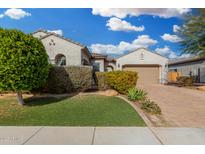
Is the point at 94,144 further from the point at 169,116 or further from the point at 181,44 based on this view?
the point at 181,44

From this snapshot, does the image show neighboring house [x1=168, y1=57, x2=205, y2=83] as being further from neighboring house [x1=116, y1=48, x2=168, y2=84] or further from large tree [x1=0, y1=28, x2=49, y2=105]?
large tree [x1=0, y1=28, x2=49, y2=105]

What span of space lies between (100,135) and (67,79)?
715 cm

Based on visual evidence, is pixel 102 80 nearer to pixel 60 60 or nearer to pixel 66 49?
pixel 66 49

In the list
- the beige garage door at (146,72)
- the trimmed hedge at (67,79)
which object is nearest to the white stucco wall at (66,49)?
the trimmed hedge at (67,79)

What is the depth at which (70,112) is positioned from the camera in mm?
8562

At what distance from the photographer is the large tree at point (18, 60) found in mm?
8961

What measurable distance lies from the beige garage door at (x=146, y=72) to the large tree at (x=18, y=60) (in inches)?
704

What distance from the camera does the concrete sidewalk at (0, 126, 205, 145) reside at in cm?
555

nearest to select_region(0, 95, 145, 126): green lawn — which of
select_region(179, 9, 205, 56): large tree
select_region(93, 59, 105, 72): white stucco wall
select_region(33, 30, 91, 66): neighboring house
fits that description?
select_region(33, 30, 91, 66): neighboring house

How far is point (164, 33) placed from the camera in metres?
19.8

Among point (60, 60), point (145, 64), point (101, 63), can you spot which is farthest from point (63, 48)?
point (145, 64)

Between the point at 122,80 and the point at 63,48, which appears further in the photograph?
the point at 63,48
